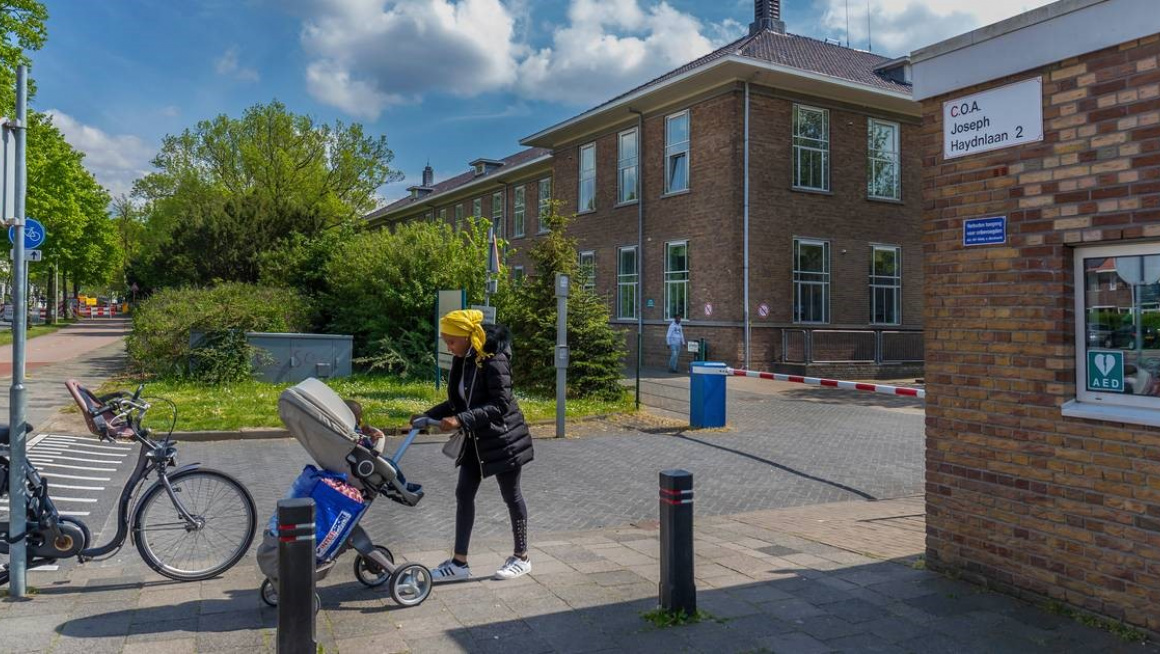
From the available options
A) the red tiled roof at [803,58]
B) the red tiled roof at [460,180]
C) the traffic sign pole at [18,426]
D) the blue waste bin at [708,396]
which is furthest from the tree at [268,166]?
the traffic sign pole at [18,426]

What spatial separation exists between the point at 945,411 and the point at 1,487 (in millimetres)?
5516

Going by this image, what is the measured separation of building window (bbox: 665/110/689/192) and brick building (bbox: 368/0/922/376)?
5cm

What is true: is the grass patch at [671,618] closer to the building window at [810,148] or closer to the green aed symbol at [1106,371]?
the green aed symbol at [1106,371]

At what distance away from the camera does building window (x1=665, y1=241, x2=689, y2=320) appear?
24.6 meters

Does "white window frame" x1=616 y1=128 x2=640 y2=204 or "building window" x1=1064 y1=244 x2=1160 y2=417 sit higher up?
"white window frame" x1=616 y1=128 x2=640 y2=204

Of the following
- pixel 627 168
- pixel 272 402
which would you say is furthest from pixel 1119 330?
pixel 627 168

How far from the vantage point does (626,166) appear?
89.4ft

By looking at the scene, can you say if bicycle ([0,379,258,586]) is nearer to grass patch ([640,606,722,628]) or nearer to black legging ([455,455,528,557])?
black legging ([455,455,528,557])

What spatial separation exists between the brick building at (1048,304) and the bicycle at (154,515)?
4344 millimetres

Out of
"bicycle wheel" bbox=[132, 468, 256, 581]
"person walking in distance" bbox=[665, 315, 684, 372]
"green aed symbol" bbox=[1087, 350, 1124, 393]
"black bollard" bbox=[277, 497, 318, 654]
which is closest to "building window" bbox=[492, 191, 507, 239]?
"person walking in distance" bbox=[665, 315, 684, 372]

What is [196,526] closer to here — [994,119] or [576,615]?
[576,615]

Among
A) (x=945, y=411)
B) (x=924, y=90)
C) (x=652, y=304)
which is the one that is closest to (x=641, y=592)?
(x=945, y=411)

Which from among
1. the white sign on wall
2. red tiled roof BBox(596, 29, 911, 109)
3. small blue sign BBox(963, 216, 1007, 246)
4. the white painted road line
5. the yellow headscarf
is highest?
red tiled roof BBox(596, 29, 911, 109)

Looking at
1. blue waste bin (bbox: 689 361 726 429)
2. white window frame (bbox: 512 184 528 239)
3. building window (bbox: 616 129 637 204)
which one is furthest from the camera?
white window frame (bbox: 512 184 528 239)
